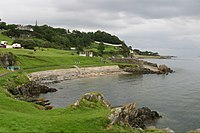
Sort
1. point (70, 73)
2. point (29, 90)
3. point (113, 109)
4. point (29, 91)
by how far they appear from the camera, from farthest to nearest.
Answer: point (70, 73), point (29, 90), point (29, 91), point (113, 109)

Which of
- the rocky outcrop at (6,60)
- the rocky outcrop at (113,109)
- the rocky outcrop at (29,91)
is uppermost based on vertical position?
the rocky outcrop at (6,60)

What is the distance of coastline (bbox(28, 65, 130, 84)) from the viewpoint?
81.7m

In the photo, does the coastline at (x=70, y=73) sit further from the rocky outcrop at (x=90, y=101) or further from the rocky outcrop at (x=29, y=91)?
the rocky outcrop at (x=90, y=101)

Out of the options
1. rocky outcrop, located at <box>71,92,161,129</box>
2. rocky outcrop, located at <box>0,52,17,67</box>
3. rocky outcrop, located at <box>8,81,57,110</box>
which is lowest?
rocky outcrop, located at <box>8,81,57,110</box>

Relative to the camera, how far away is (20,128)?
20.2 m

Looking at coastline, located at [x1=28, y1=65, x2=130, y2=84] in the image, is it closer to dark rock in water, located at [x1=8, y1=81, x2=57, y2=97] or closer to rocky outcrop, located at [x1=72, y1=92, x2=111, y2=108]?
dark rock in water, located at [x1=8, y1=81, x2=57, y2=97]

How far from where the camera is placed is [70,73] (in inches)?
3844

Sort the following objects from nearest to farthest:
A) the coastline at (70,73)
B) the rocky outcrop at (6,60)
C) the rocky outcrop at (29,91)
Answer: the rocky outcrop at (29,91)
the rocky outcrop at (6,60)
the coastline at (70,73)

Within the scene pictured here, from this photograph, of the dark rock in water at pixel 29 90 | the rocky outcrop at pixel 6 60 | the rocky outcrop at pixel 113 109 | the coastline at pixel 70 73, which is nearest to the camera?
the rocky outcrop at pixel 113 109

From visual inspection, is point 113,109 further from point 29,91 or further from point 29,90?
point 29,90

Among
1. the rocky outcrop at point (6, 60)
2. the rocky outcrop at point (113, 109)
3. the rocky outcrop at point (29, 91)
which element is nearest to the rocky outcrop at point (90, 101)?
the rocky outcrop at point (113, 109)

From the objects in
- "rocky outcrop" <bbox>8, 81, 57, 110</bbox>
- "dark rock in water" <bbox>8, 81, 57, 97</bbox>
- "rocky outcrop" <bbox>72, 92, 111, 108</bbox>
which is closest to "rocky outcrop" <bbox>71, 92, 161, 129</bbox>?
"rocky outcrop" <bbox>72, 92, 111, 108</bbox>

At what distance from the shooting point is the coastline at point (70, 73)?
268 feet

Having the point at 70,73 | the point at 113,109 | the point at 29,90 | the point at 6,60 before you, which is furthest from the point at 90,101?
the point at 70,73
